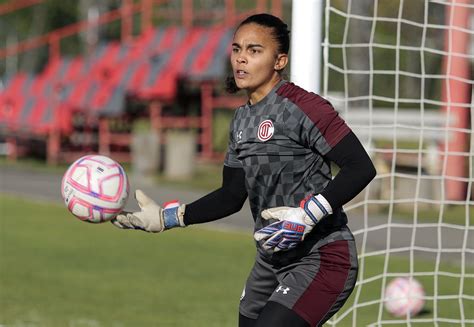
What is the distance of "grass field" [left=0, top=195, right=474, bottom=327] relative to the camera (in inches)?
349

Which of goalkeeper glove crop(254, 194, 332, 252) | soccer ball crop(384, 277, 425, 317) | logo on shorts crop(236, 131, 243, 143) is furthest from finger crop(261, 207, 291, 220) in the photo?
soccer ball crop(384, 277, 425, 317)

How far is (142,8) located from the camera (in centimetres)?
2822

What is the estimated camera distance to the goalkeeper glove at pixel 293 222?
4.70m

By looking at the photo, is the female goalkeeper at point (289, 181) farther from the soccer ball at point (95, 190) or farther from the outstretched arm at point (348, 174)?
the soccer ball at point (95, 190)

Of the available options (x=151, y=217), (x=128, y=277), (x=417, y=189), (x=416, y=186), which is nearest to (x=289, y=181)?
(x=151, y=217)

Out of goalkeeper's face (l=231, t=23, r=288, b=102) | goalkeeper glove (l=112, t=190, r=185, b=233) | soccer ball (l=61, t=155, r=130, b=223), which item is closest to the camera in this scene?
goalkeeper's face (l=231, t=23, r=288, b=102)

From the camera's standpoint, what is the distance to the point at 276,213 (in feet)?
15.8

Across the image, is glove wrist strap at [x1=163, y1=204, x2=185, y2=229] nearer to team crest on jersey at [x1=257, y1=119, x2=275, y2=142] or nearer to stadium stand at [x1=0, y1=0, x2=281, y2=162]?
team crest on jersey at [x1=257, y1=119, x2=275, y2=142]

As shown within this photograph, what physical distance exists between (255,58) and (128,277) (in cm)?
630

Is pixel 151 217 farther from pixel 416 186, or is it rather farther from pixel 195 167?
pixel 195 167

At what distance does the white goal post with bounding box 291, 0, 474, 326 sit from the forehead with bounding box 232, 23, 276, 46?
1.92 m

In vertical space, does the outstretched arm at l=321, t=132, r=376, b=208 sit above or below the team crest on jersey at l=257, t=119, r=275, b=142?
below

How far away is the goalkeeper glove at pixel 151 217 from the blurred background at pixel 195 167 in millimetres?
1829

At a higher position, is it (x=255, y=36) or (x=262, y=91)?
(x=255, y=36)
